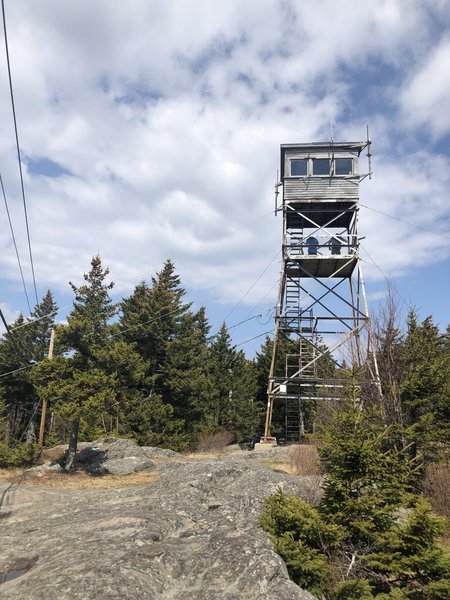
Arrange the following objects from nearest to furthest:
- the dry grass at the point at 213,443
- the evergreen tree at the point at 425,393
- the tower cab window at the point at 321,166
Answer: the evergreen tree at the point at 425,393
the tower cab window at the point at 321,166
the dry grass at the point at 213,443

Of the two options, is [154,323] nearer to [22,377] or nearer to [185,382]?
[185,382]

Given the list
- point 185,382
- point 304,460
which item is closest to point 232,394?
point 185,382

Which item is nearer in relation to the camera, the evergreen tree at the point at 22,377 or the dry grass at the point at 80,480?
the dry grass at the point at 80,480

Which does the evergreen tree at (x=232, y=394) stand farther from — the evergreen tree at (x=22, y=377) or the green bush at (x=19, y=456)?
the green bush at (x=19, y=456)

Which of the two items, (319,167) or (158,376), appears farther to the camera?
(158,376)

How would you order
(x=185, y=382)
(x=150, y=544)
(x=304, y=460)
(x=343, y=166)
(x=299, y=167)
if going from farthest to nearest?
(x=185, y=382) → (x=299, y=167) → (x=343, y=166) → (x=304, y=460) → (x=150, y=544)

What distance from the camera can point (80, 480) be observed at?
1772 centimetres

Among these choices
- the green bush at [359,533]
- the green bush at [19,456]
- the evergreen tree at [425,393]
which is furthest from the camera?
the green bush at [19,456]

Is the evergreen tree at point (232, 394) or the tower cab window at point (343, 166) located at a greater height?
the tower cab window at point (343, 166)

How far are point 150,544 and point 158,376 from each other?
28.7m

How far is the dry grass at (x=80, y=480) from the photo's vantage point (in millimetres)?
16766

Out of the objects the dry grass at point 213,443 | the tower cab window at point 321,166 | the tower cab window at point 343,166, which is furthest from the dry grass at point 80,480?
the tower cab window at point 343,166

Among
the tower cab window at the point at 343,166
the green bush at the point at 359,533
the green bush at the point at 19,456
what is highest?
the tower cab window at the point at 343,166

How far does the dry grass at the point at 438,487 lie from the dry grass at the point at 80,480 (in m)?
10.5
